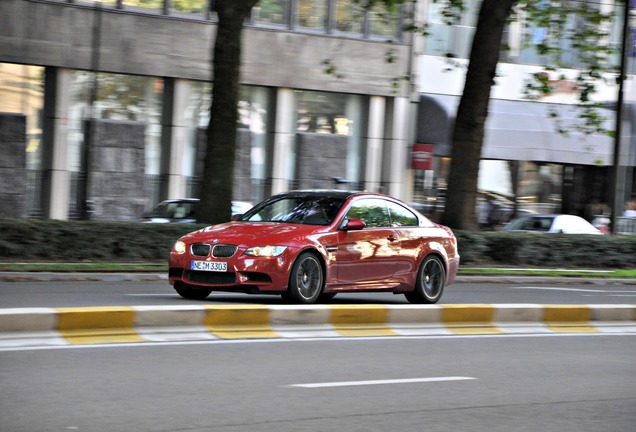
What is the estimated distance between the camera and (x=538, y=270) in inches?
1014

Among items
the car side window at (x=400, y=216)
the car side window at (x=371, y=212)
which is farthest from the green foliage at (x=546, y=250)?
the car side window at (x=371, y=212)

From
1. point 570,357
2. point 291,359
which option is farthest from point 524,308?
point 291,359

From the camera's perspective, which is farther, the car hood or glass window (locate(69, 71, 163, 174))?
glass window (locate(69, 71, 163, 174))

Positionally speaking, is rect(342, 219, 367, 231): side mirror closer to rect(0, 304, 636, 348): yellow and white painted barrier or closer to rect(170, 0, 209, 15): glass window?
rect(0, 304, 636, 348): yellow and white painted barrier

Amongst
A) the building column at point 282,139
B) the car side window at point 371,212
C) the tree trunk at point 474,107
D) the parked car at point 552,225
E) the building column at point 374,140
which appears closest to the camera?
the car side window at point 371,212

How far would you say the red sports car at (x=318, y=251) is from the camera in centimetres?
1321

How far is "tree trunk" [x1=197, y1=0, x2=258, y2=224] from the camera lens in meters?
22.0

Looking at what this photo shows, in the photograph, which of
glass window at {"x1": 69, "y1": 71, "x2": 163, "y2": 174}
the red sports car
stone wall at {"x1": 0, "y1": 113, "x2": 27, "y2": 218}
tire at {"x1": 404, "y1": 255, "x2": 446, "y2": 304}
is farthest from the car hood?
glass window at {"x1": 69, "y1": 71, "x2": 163, "y2": 174}

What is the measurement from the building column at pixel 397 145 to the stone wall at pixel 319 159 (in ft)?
5.39

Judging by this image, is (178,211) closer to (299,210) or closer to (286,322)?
(299,210)

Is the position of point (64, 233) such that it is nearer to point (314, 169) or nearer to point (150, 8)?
point (150, 8)

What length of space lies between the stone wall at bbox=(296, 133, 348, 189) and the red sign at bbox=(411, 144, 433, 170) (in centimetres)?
226

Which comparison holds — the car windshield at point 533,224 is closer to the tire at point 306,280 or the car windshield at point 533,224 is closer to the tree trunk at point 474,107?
the tree trunk at point 474,107

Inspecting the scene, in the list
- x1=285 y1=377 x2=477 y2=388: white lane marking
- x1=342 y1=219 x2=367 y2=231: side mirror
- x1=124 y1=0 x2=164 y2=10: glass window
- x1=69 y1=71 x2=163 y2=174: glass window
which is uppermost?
x1=124 y1=0 x2=164 y2=10: glass window
